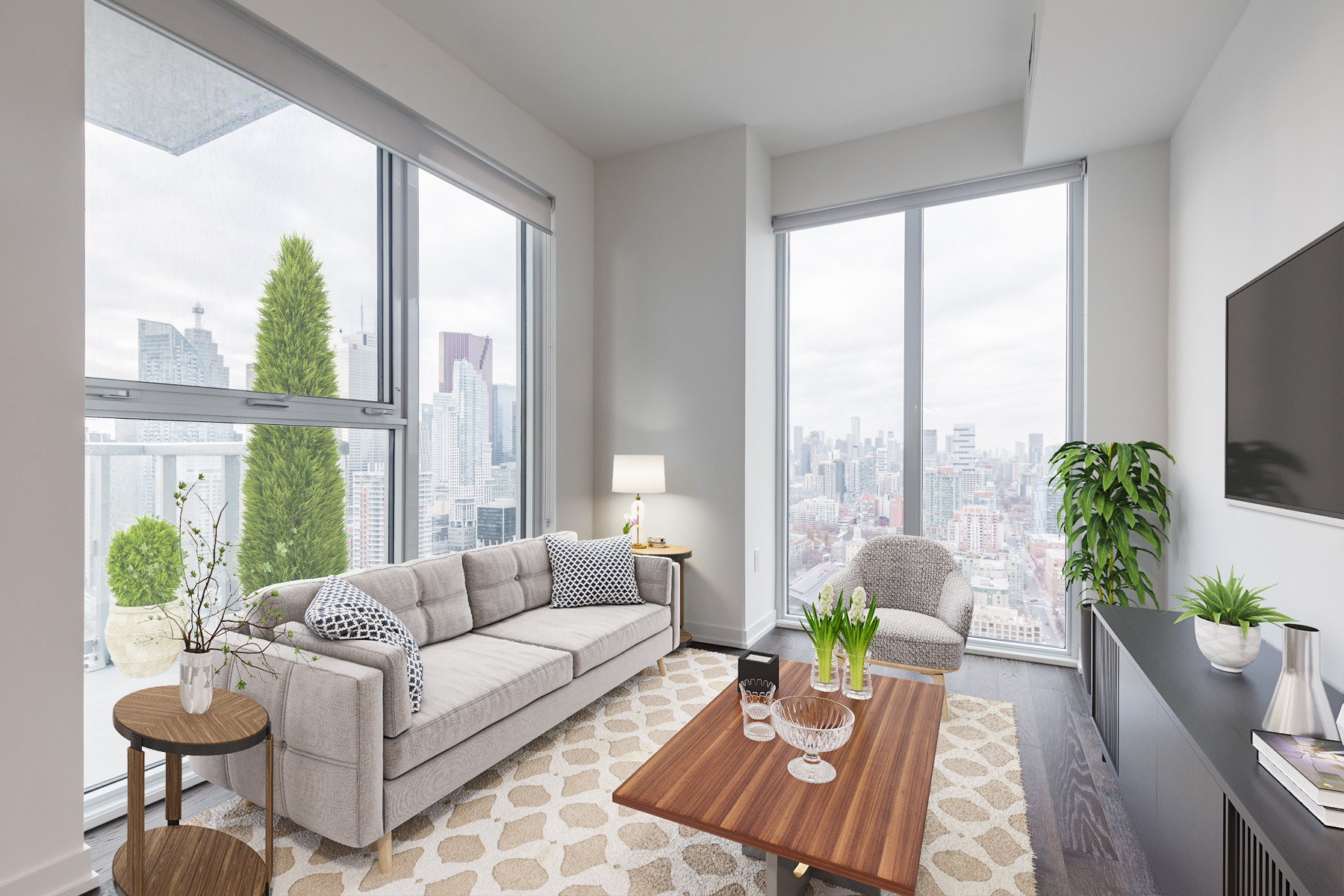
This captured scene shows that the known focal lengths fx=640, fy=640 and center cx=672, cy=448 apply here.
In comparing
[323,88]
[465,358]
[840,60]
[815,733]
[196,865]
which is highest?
[840,60]

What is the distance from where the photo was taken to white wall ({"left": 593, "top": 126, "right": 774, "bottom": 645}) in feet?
13.3

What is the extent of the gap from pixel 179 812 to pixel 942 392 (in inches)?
162

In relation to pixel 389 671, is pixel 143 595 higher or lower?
higher

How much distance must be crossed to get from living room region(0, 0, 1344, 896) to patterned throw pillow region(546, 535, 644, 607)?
0.8 inches

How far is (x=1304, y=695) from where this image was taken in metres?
1.37

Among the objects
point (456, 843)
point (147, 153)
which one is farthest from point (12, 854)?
point (147, 153)

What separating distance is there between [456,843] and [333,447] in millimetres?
1752

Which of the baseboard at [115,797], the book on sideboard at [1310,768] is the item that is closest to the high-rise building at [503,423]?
the baseboard at [115,797]

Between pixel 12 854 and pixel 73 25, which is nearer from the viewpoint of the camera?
pixel 12 854

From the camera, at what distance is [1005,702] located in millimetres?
3115

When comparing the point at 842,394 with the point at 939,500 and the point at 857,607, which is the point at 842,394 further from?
the point at 857,607

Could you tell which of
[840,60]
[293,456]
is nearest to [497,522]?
[293,456]

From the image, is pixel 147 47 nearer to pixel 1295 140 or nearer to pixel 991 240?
pixel 1295 140

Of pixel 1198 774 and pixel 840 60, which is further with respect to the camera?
pixel 840 60
